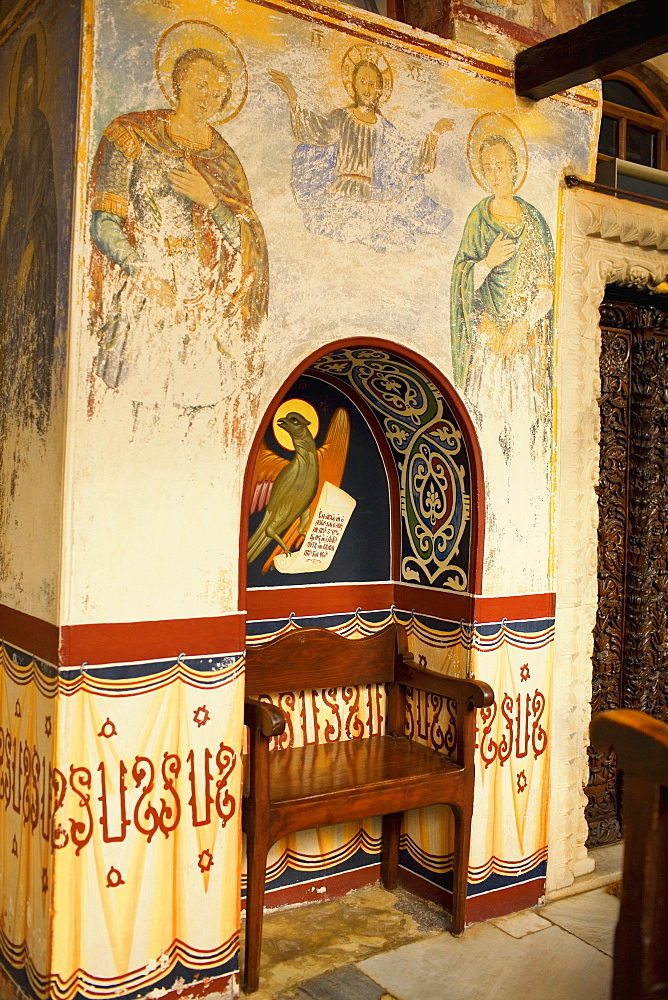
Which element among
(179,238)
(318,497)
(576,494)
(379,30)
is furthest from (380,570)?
(379,30)

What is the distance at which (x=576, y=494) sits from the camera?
171 inches

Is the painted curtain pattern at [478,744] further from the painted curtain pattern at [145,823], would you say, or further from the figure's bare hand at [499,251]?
the figure's bare hand at [499,251]

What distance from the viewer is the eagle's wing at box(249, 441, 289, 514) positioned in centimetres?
411

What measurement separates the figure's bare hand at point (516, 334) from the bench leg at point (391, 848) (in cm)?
218

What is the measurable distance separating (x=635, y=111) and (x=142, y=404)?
3634 mm

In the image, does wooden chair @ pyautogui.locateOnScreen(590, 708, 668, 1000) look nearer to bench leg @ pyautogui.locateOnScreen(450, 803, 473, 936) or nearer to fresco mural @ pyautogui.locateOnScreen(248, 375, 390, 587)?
bench leg @ pyautogui.locateOnScreen(450, 803, 473, 936)

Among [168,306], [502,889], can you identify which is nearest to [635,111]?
[168,306]

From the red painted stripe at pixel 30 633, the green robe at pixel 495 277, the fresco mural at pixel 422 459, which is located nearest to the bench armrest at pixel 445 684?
the fresco mural at pixel 422 459

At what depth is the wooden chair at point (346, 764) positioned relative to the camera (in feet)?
11.1

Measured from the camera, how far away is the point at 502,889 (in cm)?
408

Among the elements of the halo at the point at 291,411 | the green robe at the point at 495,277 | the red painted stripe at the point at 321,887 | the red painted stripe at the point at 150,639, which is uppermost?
the green robe at the point at 495,277

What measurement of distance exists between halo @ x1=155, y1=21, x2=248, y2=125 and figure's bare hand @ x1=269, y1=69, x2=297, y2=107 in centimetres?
12

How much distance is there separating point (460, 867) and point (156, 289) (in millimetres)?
2600

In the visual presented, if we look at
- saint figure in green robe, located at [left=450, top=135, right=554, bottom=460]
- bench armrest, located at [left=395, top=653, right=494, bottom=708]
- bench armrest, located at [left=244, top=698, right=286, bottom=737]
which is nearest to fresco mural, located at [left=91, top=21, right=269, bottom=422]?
saint figure in green robe, located at [left=450, top=135, right=554, bottom=460]
